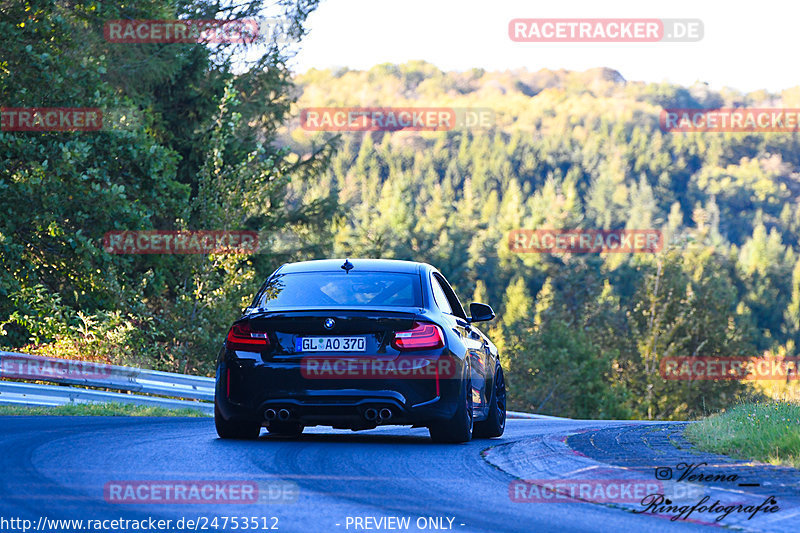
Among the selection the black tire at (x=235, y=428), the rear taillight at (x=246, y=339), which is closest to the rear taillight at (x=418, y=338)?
the rear taillight at (x=246, y=339)

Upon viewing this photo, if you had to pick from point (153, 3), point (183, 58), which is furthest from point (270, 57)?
point (153, 3)

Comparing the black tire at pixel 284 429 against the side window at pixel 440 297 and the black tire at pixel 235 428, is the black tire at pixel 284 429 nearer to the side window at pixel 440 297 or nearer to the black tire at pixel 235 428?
the black tire at pixel 235 428

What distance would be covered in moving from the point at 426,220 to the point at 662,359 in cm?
10159

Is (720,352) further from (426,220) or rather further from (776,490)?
(426,220)

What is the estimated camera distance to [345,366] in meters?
9.27

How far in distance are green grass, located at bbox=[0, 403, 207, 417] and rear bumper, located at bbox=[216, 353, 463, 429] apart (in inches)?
198

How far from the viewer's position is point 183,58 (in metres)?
30.8

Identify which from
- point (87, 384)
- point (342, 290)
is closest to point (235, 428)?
point (342, 290)

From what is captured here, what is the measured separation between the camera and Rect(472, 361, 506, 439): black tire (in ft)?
36.7

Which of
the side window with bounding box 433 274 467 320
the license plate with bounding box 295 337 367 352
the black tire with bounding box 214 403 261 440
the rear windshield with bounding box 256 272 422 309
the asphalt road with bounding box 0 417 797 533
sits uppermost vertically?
the rear windshield with bounding box 256 272 422 309

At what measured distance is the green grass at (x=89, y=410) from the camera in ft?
45.2

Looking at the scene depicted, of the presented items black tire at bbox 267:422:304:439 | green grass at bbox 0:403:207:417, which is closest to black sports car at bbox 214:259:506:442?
black tire at bbox 267:422:304:439

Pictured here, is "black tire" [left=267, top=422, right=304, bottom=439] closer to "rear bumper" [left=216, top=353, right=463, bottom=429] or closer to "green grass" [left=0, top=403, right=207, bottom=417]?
"rear bumper" [left=216, top=353, right=463, bottom=429]

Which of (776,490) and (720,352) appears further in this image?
(720,352)
